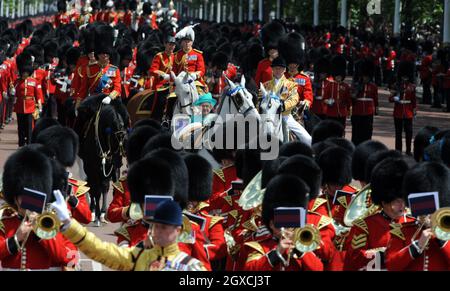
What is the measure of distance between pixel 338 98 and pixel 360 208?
12407 mm

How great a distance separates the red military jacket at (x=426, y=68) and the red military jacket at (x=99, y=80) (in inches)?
626

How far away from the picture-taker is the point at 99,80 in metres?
16.2

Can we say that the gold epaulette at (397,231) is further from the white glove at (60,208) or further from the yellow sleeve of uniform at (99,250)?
the white glove at (60,208)

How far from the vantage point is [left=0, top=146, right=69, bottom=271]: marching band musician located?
7715 mm

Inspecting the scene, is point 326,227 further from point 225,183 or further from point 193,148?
point 193,148

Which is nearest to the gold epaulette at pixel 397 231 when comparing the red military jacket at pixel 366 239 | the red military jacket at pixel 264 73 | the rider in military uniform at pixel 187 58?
the red military jacket at pixel 366 239

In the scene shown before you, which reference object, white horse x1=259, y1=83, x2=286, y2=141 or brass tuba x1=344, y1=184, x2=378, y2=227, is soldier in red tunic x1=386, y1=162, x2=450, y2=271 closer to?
brass tuba x1=344, y1=184, x2=378, y2=227

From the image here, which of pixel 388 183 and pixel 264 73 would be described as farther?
pixel 264 73

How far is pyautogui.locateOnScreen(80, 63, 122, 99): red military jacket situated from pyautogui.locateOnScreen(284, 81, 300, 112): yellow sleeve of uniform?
197 centimetres

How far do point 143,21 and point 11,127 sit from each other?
50.7 ft

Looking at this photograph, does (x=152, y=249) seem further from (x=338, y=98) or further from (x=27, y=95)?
(x=338, y=98)

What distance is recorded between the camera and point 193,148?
12.3 meters

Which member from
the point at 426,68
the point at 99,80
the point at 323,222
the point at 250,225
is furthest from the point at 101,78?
the point at 426,68
